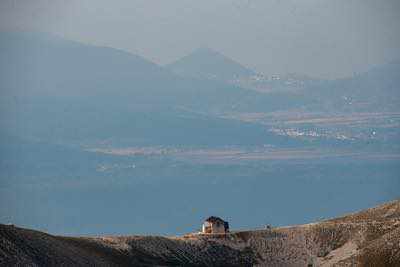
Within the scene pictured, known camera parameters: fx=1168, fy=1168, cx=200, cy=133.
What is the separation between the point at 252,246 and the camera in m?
110

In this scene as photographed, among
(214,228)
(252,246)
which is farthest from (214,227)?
(252,246)

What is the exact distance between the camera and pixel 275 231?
114m

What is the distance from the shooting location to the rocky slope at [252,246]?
9169 cm

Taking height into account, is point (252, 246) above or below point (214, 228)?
below

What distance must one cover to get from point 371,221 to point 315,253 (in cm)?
698

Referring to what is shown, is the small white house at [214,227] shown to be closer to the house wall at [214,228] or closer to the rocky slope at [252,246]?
the house wall at [214,228]

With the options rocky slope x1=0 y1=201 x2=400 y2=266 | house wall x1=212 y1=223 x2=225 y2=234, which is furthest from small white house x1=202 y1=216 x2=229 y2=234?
rocky slope x1=0 y1=201 x2=400 y2=266

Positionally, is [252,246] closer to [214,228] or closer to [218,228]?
[214,228]

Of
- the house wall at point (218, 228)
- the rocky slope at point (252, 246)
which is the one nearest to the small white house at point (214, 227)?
the house wall at point (218, 228)

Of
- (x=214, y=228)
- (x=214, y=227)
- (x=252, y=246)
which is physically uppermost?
(x=214, y=227)

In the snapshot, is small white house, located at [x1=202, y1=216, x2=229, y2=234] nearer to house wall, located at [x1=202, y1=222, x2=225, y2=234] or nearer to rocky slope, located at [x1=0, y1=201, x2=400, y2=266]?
house wall, located at [x1=202, y1=222, x2=225, y2=234]

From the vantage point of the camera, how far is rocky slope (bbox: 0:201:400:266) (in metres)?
91.7

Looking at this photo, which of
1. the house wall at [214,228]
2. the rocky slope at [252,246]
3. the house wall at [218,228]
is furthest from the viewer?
the house wall at [214,228]

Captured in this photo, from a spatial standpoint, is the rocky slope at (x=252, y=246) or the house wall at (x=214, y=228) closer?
the rocky slope at (x=252, y=246)
